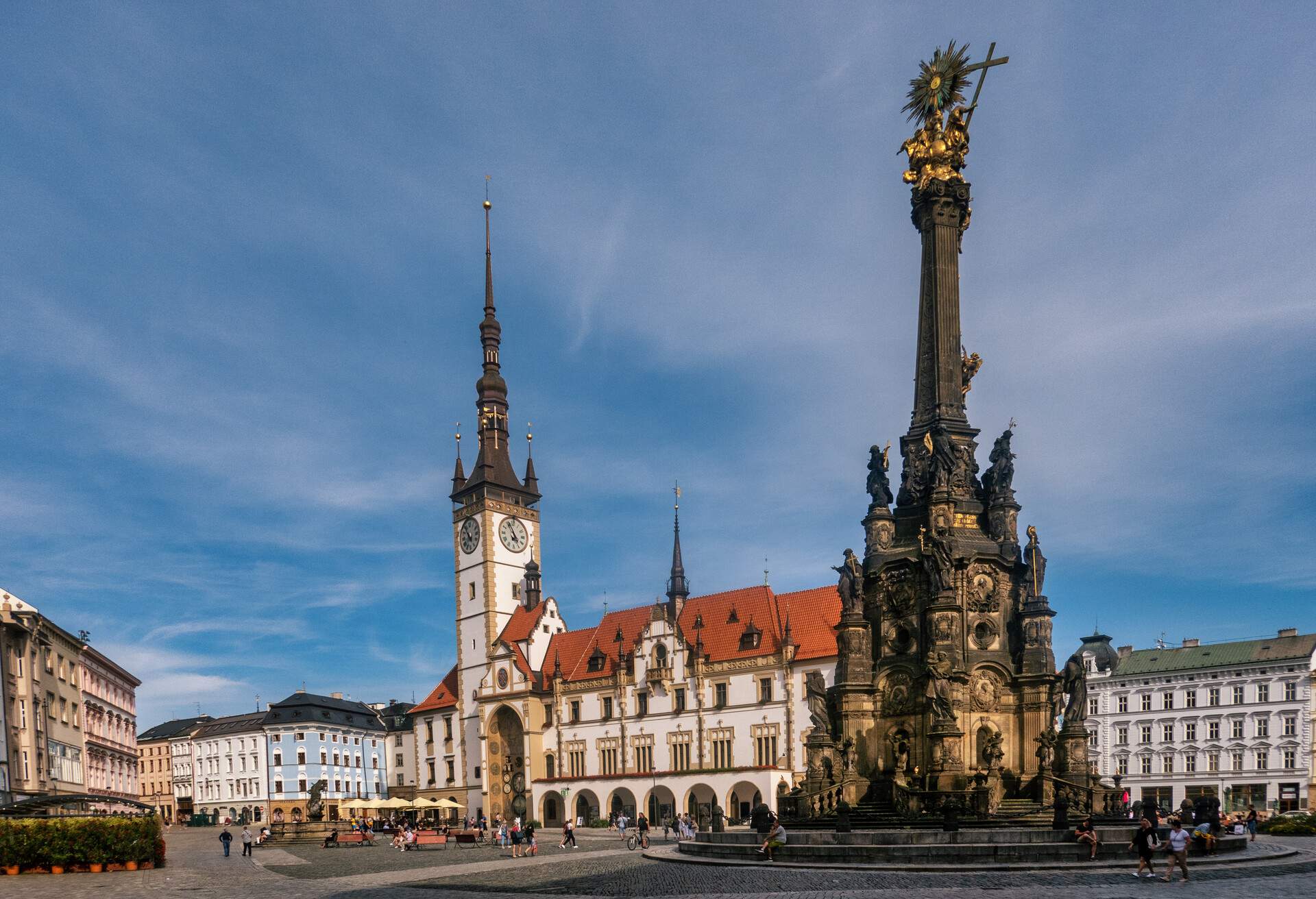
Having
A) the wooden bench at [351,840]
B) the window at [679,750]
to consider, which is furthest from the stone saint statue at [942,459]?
the window at [679,750]

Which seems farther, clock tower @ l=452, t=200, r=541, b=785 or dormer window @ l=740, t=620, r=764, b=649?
clock tower @ l=452, t=200, r=541, b=785

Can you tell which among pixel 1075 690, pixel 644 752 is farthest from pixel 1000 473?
pixel 644 752

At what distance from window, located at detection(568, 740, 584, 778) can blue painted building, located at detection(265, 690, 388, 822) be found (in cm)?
3391

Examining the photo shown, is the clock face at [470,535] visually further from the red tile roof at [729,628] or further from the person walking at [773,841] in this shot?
the person walking at [773,841]

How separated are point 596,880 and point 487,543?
191 ft

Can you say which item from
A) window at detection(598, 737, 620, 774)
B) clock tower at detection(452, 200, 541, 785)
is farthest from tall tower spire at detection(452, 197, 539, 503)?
window at detection(598, 737, 620, 774)

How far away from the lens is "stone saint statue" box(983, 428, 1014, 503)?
86.7 ft

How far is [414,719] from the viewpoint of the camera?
8181 cm

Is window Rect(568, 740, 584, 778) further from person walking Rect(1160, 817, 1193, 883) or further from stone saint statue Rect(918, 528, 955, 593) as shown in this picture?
person walking Rect(1160, 817, 1193, 883)

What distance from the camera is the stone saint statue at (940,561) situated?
24.8 metres

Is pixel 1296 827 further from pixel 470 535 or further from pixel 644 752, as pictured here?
pixel 470 535

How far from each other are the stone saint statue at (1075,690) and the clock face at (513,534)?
2338 inches

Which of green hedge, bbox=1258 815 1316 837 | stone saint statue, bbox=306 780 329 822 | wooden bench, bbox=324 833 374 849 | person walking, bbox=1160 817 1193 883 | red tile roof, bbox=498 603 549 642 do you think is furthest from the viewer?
red tile roof, bbox=498 603 549 642

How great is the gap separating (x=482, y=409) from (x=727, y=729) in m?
34.1
